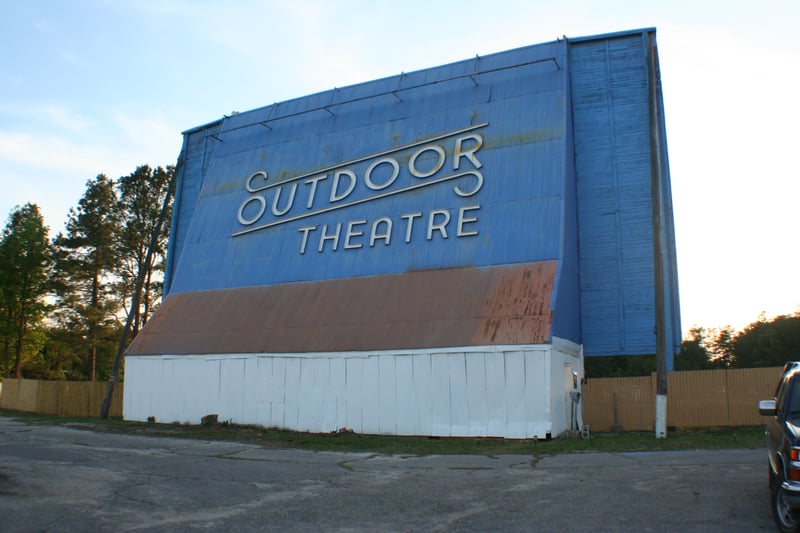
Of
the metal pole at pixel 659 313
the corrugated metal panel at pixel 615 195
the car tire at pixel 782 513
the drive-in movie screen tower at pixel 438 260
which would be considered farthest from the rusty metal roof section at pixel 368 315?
the car tire at pixel 782 513

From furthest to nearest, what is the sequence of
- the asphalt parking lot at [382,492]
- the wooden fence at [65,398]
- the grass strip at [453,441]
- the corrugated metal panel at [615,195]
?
1. the wooden fence at [65,398]
2. the corrugated metal panel at [615,195]
3. the grass strip at [453,441]
4. the asphalt parking lot at [382,492]

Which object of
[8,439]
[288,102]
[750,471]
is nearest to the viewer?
[750,471]

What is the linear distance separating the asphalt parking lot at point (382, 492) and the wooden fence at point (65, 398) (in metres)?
20.7

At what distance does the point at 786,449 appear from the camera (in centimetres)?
671

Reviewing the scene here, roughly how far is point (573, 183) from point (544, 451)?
12038mm

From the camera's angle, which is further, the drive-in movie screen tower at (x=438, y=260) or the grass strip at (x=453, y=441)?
the drive-in movie screen tower at (x=438, y=260)

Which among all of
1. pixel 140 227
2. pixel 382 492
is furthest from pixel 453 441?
pixel 140 227

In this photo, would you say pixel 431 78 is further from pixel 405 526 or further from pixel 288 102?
pixel 405 526

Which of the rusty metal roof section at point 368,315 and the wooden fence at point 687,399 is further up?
the rusty metal roof section at point 368,315

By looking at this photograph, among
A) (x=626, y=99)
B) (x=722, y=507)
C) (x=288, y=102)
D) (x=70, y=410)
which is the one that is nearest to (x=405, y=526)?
(x=722, y=507)

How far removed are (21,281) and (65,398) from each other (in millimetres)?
16105

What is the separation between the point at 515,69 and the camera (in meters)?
25.6

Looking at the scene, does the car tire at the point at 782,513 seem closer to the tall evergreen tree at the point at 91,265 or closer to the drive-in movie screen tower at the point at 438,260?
the drive-in movie screen tower at the point at 438,260

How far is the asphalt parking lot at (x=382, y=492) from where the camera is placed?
7992 mm
